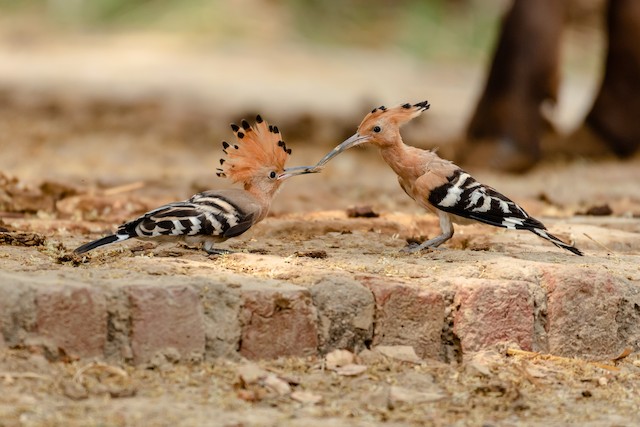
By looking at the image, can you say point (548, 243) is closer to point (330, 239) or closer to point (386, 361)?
point (330, 239)

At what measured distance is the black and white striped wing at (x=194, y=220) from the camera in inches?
174

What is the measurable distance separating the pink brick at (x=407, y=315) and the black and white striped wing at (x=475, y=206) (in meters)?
0.74

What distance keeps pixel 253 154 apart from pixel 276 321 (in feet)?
3.61

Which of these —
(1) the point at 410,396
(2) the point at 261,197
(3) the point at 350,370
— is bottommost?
(1) the point at 410,396

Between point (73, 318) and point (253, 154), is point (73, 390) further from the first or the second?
point (253, 154)

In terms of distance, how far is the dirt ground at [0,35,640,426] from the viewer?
3.60 m

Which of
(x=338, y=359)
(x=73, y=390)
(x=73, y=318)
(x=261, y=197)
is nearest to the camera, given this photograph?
(x=73, y=390)

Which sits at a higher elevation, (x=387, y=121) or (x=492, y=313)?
(x=387, y=121)

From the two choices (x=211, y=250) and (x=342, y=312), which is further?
(x=211, y=250)

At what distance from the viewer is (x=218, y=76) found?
13.2 metres

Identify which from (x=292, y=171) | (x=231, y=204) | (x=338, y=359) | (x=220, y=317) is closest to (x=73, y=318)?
(x=220, y=317)

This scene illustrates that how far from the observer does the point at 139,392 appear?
3.64 meters

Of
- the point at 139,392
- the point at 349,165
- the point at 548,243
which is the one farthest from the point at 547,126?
the point at 139,392

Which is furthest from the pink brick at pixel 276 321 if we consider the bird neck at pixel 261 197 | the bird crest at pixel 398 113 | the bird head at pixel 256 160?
the bird crest at pixel 398 113
